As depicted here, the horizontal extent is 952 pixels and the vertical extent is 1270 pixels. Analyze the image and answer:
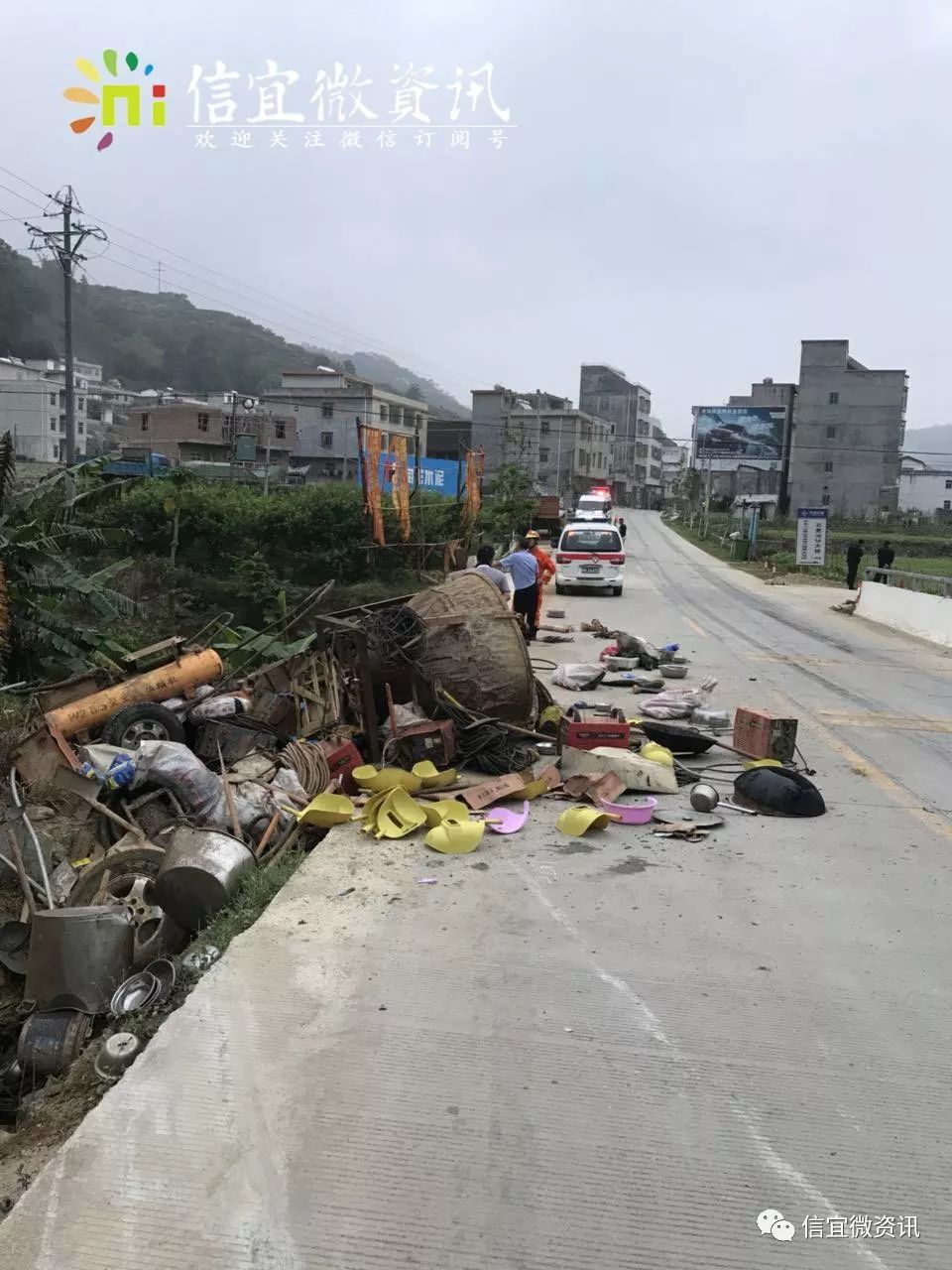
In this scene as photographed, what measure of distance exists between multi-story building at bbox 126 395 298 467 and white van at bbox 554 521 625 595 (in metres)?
49.2

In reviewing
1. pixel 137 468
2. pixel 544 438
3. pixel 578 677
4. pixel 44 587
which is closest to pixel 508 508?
pixel 137 468

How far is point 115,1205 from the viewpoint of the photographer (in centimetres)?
271

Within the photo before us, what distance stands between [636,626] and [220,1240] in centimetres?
1560

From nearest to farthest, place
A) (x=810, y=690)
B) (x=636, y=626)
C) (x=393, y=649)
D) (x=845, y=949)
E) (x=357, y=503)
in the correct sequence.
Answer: (x=845, y=949)
(x=393, y=649)
(x=810, y=690)
(x=636, y=626)
(x=357, y=503)

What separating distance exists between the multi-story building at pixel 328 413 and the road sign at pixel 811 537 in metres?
45.9

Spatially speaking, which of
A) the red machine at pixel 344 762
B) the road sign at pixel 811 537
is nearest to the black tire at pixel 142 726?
the red machine at pixel 344 762

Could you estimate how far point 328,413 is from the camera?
76125 mm

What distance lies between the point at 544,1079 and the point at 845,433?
3388 inches

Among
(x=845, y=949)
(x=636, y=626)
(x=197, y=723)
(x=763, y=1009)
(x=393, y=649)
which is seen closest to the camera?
(x=763, y=1009)

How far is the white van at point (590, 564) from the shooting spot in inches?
914

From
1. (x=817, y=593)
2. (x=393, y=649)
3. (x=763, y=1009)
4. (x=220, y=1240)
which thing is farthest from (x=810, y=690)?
(x=817, y=593)

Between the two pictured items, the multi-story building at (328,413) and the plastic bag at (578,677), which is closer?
the plastic bag at (578,677)

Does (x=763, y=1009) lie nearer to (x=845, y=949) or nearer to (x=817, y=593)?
(x=845, y=949)

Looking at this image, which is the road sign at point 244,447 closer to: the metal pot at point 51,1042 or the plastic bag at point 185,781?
the plastic bag at point 185,781
